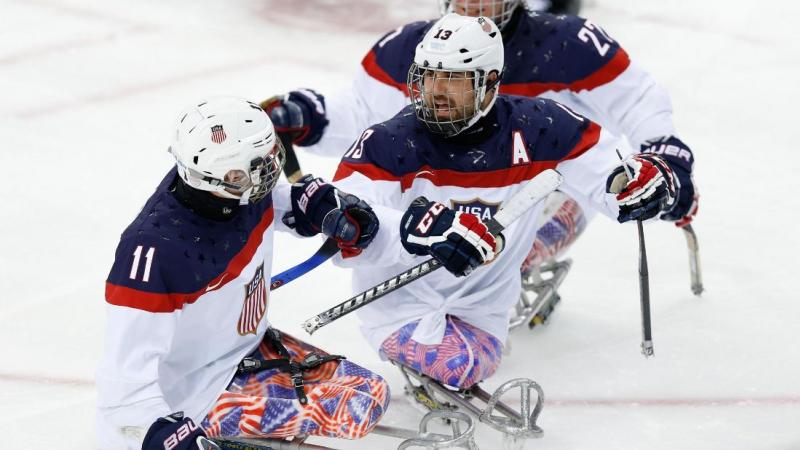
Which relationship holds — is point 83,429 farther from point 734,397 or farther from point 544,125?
point 734,397

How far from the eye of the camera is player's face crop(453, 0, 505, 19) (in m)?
3.60

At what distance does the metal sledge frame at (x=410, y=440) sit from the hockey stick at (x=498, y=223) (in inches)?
10.7

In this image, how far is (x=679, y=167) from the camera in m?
3.51

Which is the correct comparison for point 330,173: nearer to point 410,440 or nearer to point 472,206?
point 472,206

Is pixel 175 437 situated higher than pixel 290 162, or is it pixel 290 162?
pixel 175 437

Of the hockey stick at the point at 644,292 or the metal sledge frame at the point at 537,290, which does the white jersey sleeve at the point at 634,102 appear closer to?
the metal sledge frame at the point at 537,290

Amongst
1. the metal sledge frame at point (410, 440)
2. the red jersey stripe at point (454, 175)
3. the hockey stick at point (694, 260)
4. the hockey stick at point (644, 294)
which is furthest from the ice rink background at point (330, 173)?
the red jersey stripe at point (454, 175)

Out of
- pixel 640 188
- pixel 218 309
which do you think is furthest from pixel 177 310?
pixel 640 188

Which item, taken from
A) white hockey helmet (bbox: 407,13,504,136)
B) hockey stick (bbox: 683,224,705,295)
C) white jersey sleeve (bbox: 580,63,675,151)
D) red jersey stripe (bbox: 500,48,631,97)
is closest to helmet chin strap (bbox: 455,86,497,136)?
white hockey helmet (bbox: 407,13,504,136)

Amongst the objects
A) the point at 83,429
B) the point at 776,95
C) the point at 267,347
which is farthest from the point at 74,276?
the point at 776,95

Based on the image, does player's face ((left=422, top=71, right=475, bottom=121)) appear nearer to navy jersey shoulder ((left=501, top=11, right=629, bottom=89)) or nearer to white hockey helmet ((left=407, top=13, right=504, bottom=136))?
white hockey helmet ((left=407, top=13, right=504, bottom=136))

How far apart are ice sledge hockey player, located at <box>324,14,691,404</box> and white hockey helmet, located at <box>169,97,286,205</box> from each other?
40 cm

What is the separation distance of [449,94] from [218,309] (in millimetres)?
767

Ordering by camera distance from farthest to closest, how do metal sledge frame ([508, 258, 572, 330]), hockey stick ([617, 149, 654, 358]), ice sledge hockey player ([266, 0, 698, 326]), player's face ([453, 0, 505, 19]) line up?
metal sledge frame ([508, 258, 572, 330]) < ice sledge hockey player ([266, 0, 698, 326]) < player's face ([453, 0, 505, 19]) < hockey stick ([617, 149, 654, 358])
